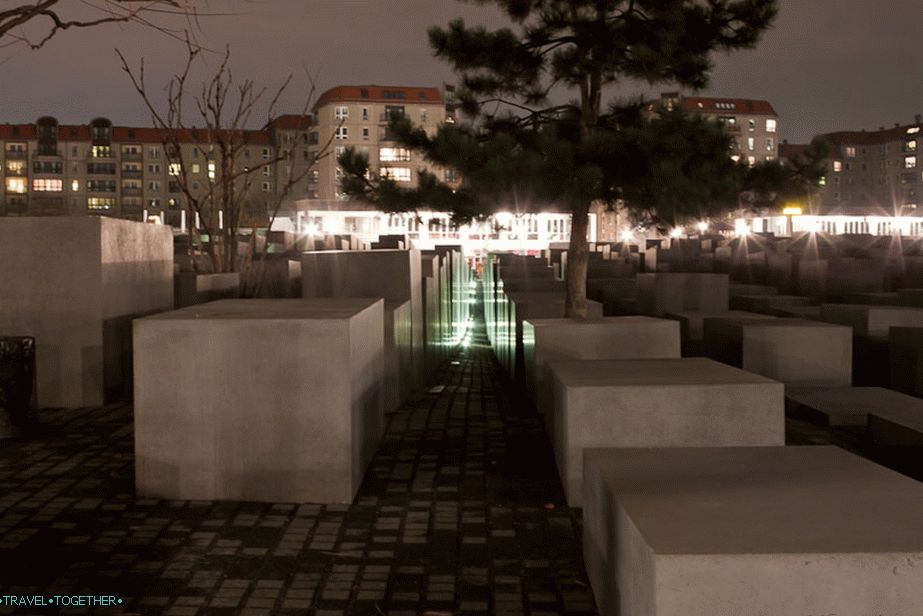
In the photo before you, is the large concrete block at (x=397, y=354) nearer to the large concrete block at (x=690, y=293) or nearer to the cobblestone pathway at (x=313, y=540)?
the cobblestone pathway at (x=313, y=540)

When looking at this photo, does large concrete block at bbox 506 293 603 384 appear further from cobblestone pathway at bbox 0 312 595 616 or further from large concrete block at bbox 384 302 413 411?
cobblestone pathway at bbox 0 312 595 616

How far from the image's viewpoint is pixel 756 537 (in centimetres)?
267

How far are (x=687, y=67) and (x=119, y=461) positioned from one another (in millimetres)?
6313

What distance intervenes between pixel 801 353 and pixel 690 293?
4057 mm

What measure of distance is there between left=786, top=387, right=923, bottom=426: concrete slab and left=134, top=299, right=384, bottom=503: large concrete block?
3692 millimetres

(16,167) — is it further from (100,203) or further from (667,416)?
(667,416)

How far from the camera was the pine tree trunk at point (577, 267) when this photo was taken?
9.85m

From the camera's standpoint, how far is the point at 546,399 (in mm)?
6840

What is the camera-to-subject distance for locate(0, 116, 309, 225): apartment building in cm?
10675

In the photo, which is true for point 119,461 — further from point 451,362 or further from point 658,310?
point 658,310

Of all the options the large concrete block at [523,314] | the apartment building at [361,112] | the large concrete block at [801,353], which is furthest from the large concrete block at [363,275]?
the apartment building at [361,112]

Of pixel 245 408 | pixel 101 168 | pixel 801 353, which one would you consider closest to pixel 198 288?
pixel 245 408

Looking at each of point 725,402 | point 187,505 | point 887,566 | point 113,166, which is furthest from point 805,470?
point 113,166

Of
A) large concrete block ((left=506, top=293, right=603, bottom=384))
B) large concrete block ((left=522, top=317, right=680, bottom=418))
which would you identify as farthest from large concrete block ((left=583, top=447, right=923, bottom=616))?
large concrete block ((left=506, top=293, right=603, bottom=384))
